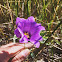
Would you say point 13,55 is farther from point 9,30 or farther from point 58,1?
point 58,1

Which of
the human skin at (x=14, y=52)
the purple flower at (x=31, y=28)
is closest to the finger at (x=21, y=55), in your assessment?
the human skin at (x=14, y=52)

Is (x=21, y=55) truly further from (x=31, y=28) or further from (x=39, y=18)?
(x=39, y=18)

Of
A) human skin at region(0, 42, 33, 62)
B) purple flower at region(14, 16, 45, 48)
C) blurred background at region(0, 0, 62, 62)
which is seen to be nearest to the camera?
human skin at region(0, 42, 33, 62)

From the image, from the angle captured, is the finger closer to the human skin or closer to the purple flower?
the human skin

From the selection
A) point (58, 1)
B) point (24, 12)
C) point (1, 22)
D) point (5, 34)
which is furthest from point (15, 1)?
point (58, 1)

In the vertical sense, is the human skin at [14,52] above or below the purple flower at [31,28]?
below

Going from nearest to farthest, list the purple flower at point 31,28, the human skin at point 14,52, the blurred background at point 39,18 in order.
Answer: the human skin at point 14,52 < the purple flower at point 31,28 < the blurred background at point 39,18

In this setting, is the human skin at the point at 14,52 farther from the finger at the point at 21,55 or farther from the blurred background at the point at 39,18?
the blurred background at the point at 39,18

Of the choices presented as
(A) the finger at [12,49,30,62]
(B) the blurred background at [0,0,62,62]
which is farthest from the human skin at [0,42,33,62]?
(B) the blurred background at [0,0,62,62]
